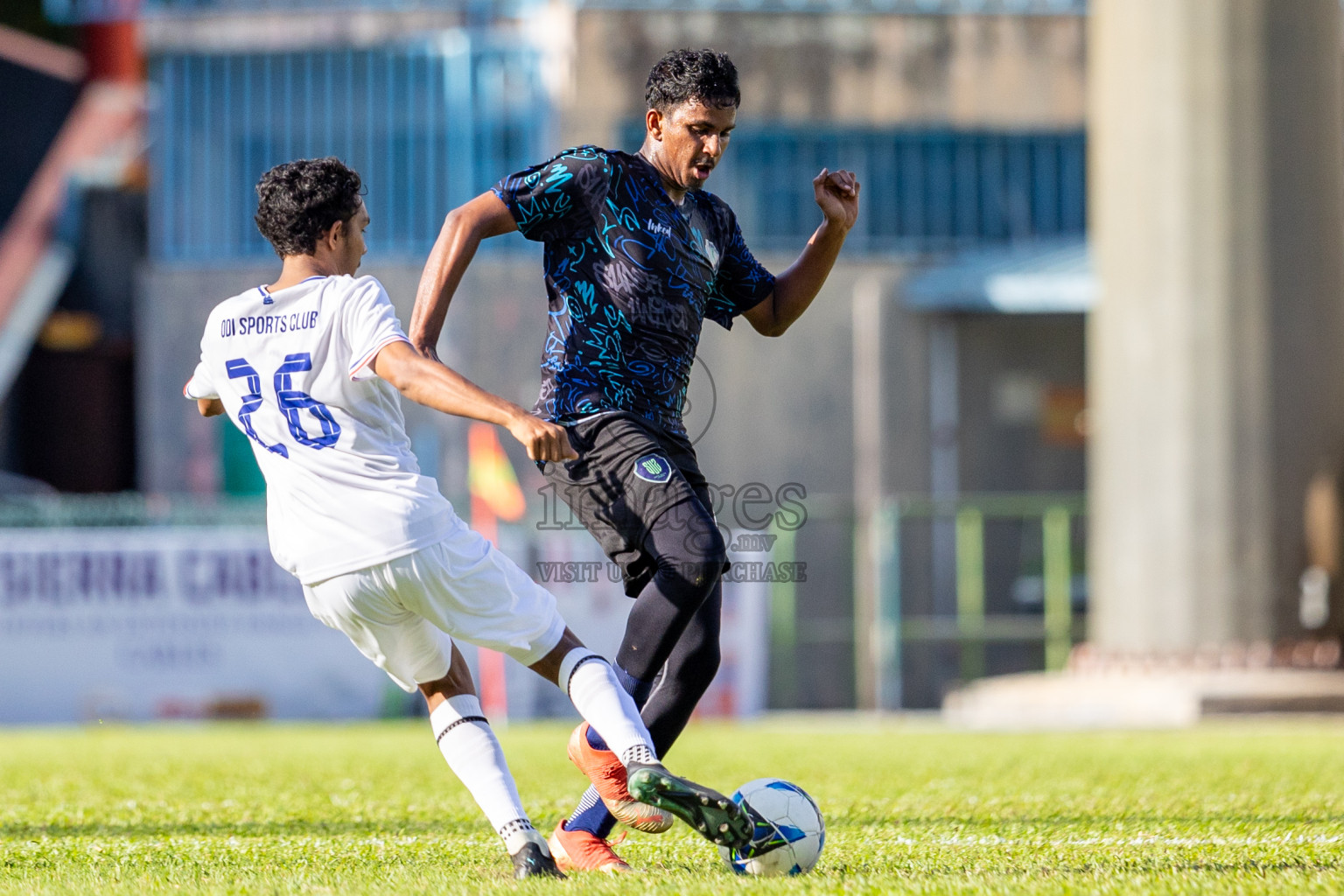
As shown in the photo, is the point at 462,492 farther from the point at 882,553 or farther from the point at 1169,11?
the point at 1169,11

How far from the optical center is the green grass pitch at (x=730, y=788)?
443 cm

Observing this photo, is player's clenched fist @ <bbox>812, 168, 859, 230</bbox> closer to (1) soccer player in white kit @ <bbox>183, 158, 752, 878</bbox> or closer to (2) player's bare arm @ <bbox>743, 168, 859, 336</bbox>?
(2) player's bare arm @ <bbox>743, 168, 859, 336</bbox>

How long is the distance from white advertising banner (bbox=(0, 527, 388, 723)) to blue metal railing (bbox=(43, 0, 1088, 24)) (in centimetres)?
1018

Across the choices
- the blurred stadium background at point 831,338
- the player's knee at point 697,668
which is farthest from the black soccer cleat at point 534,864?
the blurred stadium background at point 831,338

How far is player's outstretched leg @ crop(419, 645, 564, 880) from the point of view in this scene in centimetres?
442

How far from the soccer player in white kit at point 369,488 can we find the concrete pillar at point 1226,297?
12.2 m

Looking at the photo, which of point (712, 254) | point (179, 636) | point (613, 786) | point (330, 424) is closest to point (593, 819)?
point (613, 786)

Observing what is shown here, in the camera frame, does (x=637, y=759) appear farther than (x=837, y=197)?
No

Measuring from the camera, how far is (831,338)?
2452 cm

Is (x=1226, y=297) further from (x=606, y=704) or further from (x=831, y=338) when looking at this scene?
(x=606, y=704)

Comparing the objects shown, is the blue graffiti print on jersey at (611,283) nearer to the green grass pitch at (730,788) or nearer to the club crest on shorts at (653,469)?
the club crest on shorts at (653,469)

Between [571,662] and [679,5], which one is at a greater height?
[679,5]

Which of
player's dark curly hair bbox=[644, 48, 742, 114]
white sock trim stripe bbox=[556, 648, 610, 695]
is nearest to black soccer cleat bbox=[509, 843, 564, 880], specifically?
white sock trim stripe bbox=[556, 648, 610, 695]

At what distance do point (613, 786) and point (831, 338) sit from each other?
65.9 ft
